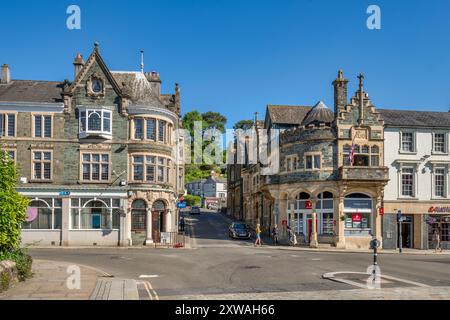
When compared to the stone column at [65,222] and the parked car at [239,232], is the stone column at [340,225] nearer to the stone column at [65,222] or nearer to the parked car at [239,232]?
the parked car at [239,232]

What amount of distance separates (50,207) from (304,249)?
20.2 metres

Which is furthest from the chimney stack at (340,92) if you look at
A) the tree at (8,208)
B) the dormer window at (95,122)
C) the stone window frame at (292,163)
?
the tree at (8,208)

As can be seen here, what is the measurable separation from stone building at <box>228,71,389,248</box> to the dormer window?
15.2 meters

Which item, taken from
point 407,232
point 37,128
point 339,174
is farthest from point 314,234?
point 37,128

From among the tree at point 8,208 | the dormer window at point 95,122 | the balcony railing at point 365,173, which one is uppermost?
the dormer window at point 95,122

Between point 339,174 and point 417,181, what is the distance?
23.7 feet

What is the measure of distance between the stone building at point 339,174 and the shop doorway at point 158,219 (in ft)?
35.5

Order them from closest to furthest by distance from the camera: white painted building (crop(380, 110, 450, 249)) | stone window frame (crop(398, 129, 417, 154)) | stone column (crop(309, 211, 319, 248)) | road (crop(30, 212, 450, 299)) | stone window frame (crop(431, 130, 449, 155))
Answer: road (crop(30, 212, 450, 299)) → stone column (crop(309, 211, 319, 248)) → white painted building (crop(380, 110, 450, 249)) → stone window frame (crop(398, 129, 417, 154)) → stone window frame (crop(431, 130, 449, 155))

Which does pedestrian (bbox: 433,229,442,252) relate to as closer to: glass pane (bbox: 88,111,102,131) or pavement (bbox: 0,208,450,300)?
pavement (bbox: 0,208,450,300)

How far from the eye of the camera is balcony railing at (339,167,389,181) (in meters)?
37.5

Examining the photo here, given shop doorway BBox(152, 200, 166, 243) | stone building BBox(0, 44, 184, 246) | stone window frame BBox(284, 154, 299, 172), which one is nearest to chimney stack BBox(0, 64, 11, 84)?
stone building BBox(0, 44, 184, 246)

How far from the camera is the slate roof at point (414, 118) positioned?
40.2 m

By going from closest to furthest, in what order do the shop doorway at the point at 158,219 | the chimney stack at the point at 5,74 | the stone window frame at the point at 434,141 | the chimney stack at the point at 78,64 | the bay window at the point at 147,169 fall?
1. the bay window at the point at 147,169
2. the shop doorway at the point at 158,219
3. the stone window frame at the point at 434,141
4. the chimney stack at the point at 5,74
5. the chimney stack at the point at 78,64

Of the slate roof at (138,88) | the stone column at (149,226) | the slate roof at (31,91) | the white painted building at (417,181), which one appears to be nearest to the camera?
the stone column at (149,226)
